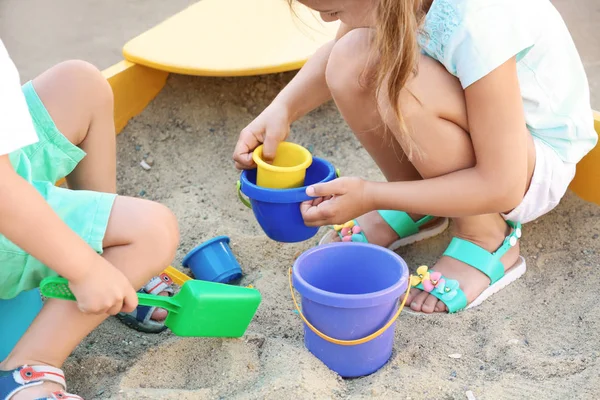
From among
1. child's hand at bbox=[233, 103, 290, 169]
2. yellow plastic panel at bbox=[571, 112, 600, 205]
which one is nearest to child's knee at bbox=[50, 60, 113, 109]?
child's hand at bbox=[233, 103, 290, 169]

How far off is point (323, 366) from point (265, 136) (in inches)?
19.1

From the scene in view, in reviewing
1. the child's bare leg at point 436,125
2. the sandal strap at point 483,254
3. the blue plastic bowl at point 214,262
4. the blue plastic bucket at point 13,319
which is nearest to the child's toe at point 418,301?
the child's bare leg at point 436,125

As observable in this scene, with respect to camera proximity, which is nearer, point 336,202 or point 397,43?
point 397,43

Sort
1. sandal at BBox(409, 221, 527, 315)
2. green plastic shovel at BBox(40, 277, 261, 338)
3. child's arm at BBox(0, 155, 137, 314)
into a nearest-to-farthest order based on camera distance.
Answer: child's arm at BBox(0, 155, 137, 314), green plastic shovel at BBox(40, 277, 261, 338), sandal at BBox(409, 221, 527, 315)

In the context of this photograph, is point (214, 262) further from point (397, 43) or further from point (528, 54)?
point (528, 54)

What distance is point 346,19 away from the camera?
1.16 metres

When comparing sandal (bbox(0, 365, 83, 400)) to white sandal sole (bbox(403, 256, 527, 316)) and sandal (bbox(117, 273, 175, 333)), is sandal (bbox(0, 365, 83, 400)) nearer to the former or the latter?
sandal (bbox(117, 273, 175, 333))

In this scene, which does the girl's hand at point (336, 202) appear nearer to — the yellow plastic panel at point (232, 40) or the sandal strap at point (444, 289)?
the sandal strap at point (444, 289)

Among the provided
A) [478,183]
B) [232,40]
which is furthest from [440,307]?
[232,40]

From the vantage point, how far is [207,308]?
1.15 m

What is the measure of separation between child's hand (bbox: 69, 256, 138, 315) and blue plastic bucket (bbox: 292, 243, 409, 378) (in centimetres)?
27

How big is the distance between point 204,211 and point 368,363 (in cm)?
61

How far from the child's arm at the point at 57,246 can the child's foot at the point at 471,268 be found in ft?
1.81

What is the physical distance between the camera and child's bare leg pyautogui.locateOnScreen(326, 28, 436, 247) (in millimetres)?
1322
